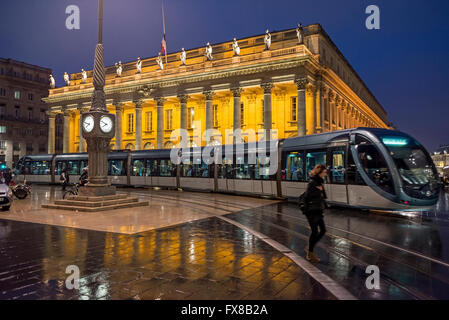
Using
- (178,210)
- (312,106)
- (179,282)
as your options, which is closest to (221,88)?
(312,106)

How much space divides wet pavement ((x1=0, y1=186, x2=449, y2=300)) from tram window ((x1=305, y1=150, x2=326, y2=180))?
3.82 m

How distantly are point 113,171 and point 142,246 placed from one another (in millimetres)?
22625

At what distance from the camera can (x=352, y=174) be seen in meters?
12.4

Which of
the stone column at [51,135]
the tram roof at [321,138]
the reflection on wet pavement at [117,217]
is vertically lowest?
Answer: the reflection on wet pavement at [117,217]

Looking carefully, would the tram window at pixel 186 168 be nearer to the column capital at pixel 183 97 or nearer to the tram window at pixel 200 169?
the tram window at pixel 200 169

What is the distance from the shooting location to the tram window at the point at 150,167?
25.7 meters

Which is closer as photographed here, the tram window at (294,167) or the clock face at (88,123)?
the clock face at (88,123)

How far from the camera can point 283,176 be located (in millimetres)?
16516

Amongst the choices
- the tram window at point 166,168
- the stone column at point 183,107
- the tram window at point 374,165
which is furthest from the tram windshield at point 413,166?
the stone column at point 183,107

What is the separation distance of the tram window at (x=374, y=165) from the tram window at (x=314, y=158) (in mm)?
1952

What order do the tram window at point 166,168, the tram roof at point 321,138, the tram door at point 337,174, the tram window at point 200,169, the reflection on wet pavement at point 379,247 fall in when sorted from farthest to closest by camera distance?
the tram window at point 166,168
the tram window at point 200,169
the tram door at point 337,174
the tram roof at point 321,138
the reflection on wet pavement at point 379,247

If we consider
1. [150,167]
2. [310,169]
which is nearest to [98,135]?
[310,169]
